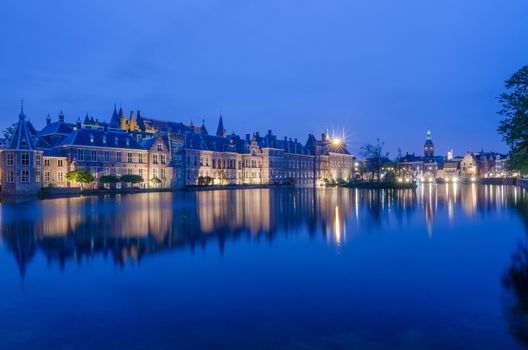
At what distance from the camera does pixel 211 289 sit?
1051 cm

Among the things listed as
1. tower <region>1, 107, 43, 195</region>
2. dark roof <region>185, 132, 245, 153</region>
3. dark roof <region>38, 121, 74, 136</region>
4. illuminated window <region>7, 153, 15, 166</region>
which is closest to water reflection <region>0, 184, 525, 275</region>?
tower <region>1, 107, 43, 195</region>

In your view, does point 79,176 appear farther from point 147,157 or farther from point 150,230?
point 150,230

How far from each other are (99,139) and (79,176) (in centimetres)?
932

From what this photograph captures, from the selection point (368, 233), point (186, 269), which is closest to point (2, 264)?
point (186, 269)

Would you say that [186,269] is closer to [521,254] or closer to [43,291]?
[43,291]

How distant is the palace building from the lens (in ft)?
183

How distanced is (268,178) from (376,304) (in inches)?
3565

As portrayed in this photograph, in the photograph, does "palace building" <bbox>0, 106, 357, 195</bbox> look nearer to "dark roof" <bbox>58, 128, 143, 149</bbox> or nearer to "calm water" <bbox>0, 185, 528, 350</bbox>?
"dark roof" <bbox>58, 128, 143, 149</bbox>

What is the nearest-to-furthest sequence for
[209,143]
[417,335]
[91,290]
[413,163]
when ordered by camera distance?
[417,335], [91,290], [209,143], [413,163]

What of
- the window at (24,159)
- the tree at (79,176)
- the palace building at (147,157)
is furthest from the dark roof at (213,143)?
the window at (24,159)

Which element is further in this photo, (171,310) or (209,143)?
(209,143)

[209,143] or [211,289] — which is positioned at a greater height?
[209,143]

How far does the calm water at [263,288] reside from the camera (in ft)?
24.8

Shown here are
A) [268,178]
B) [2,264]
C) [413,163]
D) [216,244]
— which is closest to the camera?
[2,264]
